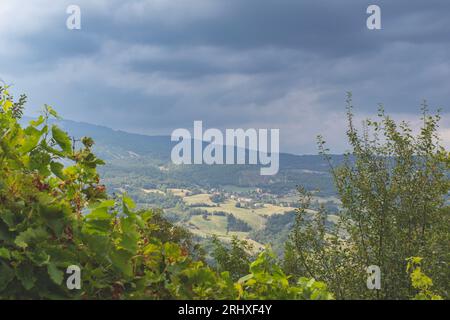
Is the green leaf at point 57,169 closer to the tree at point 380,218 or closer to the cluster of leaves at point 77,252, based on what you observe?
the cluster of leaves at point 77,252

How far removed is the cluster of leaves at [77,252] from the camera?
2686 millimetres

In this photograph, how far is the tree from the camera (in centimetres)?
1778

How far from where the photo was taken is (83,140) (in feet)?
12.8

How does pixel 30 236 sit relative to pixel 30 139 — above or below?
below

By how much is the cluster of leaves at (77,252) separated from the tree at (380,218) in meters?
15.1

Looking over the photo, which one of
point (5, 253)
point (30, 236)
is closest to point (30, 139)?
point (30, 236)

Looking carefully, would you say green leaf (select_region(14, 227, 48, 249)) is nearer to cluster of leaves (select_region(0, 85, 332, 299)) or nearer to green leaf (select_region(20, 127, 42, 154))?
cluster of leaves (select_region(0, 85, 332, 299))

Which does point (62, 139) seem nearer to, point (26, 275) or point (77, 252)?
point (77, 252)

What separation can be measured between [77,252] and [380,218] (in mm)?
16736

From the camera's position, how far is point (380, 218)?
1820 centimetres

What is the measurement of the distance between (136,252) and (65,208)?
0.48 meters

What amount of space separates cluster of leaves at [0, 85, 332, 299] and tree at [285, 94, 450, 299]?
1505cm
